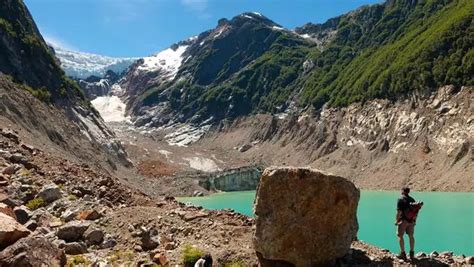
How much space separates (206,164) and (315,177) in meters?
134

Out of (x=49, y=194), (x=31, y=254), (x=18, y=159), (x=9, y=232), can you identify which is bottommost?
(x=31, y=254)

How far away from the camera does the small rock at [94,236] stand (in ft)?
49.7

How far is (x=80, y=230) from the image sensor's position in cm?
1539

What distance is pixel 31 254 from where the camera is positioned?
10.7 metres

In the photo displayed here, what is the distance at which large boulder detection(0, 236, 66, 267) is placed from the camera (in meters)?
10.4

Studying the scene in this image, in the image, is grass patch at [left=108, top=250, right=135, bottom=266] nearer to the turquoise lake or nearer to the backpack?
the backpack

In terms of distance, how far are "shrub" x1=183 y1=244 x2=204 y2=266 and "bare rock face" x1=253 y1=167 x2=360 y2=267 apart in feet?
5.34

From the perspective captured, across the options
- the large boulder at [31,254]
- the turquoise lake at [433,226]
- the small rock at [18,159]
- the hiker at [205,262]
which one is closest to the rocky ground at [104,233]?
the large boulder at [31,254]

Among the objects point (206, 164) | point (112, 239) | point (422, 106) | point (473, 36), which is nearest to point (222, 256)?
point (112, 239)

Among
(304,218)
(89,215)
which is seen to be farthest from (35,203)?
(304,218)

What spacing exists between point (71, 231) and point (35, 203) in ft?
12.2

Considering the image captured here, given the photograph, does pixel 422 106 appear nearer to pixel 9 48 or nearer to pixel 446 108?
pixel 446 108

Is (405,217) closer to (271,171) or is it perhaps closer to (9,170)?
(271,171)

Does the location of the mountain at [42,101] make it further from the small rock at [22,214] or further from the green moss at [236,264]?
the green moss at [236,264]
